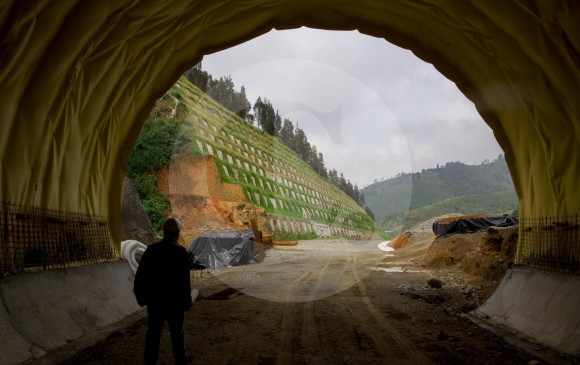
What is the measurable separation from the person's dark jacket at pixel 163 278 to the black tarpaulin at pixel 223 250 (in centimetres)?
1857

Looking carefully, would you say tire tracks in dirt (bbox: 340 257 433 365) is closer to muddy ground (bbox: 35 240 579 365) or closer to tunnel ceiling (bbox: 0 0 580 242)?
muddy ground (bbox: 35 240 579 365)

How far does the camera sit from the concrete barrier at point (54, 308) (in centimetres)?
542

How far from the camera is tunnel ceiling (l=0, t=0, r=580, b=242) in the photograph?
19.3ft

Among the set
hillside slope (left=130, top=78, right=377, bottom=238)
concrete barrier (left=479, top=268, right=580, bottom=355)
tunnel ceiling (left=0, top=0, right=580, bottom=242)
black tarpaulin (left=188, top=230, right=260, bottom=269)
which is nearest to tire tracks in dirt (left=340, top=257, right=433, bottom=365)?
concrete barrier (left=479, top=268, right=580, bottom=355)

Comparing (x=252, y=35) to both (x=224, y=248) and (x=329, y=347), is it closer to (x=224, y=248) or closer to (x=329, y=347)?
(x=329, y=347)

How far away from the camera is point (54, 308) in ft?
21.5

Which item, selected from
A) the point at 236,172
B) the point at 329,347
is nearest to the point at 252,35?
the point at 329,347

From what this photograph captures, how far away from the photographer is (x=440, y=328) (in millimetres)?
7496

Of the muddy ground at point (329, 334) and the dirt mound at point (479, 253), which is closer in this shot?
the muddy ground at point (329, 334)

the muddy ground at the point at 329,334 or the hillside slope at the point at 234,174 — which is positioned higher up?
the hillside slope at the point at 234,174

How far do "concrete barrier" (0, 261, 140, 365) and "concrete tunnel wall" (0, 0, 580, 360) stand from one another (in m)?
0.90

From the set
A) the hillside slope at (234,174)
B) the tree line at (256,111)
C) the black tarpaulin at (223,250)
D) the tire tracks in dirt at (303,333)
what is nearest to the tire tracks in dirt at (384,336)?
the tire tracks in dirt at (303,333)

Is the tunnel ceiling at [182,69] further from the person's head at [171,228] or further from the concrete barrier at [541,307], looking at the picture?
the person's head at [171,228]

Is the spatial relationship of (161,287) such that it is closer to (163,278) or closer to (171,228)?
(163,278)
